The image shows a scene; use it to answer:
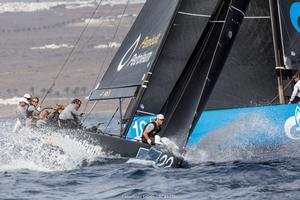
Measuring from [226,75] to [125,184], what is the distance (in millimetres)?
5503

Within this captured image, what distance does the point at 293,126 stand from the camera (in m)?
17.3

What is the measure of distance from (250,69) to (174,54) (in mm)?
2030

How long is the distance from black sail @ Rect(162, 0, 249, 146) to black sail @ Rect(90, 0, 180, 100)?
0.70 meters

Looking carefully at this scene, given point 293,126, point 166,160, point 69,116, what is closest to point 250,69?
point 293,126

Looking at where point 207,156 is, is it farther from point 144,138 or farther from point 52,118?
point 52,118

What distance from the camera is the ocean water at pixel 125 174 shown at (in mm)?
12920

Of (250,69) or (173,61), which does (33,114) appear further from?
(250,69)

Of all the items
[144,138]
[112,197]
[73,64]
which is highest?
[73,64]

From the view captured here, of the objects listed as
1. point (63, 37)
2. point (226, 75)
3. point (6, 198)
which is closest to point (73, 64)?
point (63, 37)

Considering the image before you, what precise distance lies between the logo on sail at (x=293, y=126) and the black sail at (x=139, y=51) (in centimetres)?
256

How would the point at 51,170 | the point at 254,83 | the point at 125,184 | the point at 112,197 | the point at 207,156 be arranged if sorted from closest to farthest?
the point at 112,197 → the point at 125,184 → the point at 51,170 → the point at 207,156 → the point at 254,83

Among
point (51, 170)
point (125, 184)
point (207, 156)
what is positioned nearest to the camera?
point (125, 184)

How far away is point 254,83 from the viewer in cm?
1883

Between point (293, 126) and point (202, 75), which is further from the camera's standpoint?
point (293, 126)
